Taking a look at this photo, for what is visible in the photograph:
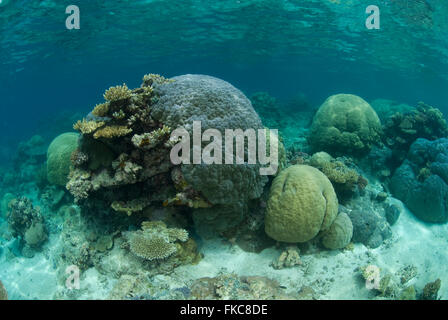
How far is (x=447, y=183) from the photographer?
8.00 metres

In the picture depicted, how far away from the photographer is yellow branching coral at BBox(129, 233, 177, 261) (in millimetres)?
5285

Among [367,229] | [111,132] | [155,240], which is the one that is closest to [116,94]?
[111,132]

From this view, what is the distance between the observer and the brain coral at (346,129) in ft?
30.1

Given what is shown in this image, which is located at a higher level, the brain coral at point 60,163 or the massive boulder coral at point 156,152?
the massive boulder coral at point 156,152

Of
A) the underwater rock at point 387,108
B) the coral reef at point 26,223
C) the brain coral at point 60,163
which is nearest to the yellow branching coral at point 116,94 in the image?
the brain coral at point 60,163

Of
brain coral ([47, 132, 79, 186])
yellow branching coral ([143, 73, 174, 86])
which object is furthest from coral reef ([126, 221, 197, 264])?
brain coral ([47, 132, 79, 186])

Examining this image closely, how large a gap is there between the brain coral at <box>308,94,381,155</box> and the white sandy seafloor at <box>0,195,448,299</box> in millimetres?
3278

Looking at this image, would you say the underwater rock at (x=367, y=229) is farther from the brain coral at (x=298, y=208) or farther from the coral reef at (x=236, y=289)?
the coral reef at (x=236, y=289)

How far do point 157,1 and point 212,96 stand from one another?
1988 centimetres

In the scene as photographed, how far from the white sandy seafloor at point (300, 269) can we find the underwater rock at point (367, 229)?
165 millimetres

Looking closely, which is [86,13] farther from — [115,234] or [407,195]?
[407,195]

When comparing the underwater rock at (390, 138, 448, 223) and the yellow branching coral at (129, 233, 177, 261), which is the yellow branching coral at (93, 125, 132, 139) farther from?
the underwater rock at (390, 138, 448, 223)
